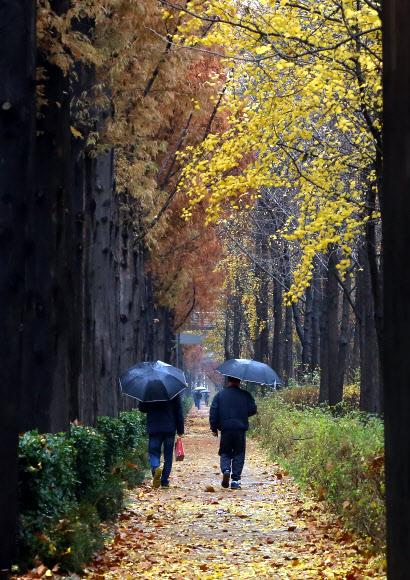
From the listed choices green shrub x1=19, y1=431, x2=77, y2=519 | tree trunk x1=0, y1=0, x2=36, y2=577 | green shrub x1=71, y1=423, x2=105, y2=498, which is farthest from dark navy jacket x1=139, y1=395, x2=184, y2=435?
tree trunk x1=0, y1=0, x2=36, y2=577

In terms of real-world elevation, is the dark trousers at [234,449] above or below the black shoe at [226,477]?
above

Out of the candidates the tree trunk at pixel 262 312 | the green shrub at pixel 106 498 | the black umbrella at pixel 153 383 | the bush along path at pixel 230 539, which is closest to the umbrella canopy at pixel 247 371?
the black umbrella at pixel 153 383

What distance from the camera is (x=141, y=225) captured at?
2062cm

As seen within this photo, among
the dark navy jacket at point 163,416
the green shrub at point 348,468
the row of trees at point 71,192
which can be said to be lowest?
the green shrub at point 348,468

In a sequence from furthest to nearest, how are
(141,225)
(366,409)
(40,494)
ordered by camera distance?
(141,225) < (366,409) < (40,494)

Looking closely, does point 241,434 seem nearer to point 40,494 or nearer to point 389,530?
point 40,494

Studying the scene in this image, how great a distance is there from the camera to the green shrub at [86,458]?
9469mm

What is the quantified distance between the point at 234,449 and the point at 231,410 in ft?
2.16

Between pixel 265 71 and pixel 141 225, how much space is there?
9.05m

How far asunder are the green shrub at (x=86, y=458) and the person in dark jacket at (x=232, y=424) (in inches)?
169

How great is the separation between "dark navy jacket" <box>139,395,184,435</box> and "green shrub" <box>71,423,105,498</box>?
4.12m

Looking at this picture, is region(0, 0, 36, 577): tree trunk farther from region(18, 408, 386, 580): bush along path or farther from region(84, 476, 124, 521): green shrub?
region(84, 476, 124, 521): green shrub

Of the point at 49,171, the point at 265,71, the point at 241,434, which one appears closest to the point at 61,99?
the point at 49,171

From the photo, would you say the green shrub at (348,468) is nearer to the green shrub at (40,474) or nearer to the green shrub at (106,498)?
the green shrub at (106,498)
